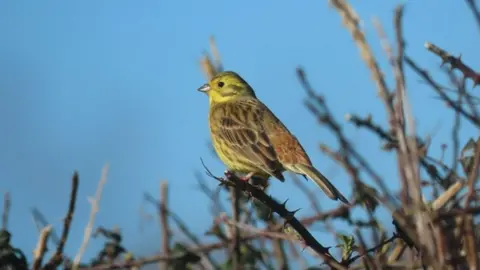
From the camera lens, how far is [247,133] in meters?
6.07

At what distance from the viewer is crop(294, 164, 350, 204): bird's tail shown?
4607 millimetres

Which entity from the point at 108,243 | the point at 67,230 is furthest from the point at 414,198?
the point at 108,243

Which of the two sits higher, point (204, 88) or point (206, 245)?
point (204, 88)

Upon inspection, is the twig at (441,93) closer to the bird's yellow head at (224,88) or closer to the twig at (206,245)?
the twig at (206,245)

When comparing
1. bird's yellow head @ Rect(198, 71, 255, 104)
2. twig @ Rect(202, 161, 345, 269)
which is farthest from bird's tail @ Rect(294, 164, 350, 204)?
bird's yellow head @ Rect(198, 71, 255, 104)

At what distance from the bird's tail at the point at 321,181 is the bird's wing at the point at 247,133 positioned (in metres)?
0.13

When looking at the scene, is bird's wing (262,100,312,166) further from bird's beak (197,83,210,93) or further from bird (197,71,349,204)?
bird's beak (197,83,210,93)

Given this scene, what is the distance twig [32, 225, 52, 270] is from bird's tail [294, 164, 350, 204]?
1859mm

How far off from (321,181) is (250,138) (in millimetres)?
1093

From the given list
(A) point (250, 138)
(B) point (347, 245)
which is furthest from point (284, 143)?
(B) point (347, 245)

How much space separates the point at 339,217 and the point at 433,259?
1.41 meters

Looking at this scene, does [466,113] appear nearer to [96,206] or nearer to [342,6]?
[342,6]

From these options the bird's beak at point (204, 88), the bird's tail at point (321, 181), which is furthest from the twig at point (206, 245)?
the bird's beak at point (204, 88)

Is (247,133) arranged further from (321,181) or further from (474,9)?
(474,9)
